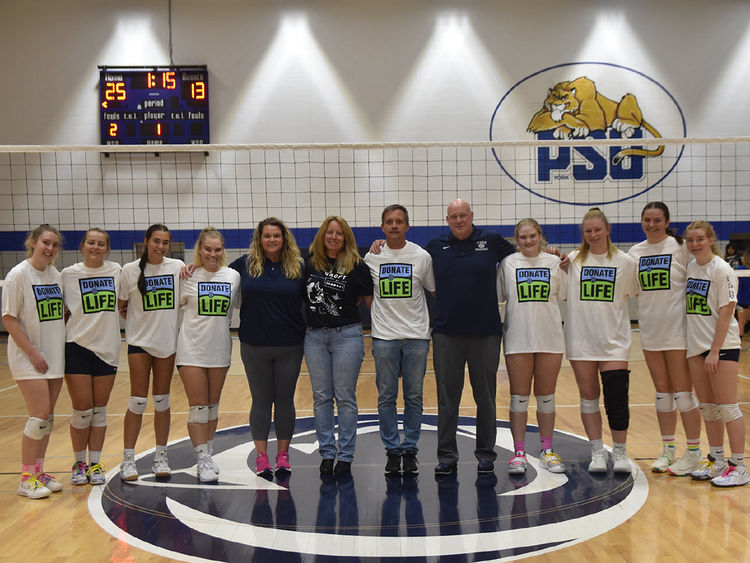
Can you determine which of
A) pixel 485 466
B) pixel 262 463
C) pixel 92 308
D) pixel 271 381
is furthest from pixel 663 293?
pixel 92 308

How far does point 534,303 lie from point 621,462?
125 centimetres

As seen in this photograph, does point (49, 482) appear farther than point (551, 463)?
No

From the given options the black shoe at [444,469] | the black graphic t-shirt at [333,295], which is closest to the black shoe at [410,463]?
the black shoe at [444,469]

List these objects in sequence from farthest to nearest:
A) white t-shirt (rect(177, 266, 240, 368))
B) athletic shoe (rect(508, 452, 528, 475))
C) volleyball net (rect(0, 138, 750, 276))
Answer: volleyball net (rect(0, 138, 750, 276))
athletic shoe (rect(508, 452, 528, 475))
white t-shirt (rect(177, 266, 240, 368))

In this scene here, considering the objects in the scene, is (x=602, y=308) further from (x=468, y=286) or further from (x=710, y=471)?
(x=710, y=471)

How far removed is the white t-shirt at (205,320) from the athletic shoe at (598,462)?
2623 mm

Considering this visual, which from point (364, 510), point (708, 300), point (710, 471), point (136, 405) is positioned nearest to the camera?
point (364, 510)

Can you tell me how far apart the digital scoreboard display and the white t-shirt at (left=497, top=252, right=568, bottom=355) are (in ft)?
30.7

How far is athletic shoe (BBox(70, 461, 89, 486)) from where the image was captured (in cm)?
436

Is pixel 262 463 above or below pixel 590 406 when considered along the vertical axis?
below

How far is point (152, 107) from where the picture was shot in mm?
12172

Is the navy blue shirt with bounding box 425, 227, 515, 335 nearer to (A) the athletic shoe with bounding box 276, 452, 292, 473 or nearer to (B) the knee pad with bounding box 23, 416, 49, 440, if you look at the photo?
(A) the athletic shoe with bounding box 276, 452, 292, 473

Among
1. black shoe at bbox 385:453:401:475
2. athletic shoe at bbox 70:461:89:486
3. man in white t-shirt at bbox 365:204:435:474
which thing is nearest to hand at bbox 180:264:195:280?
man in white t-shirt at bbox 365:204:435:474

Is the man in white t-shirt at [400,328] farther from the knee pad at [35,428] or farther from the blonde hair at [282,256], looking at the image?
the knee pad at [35,428]
